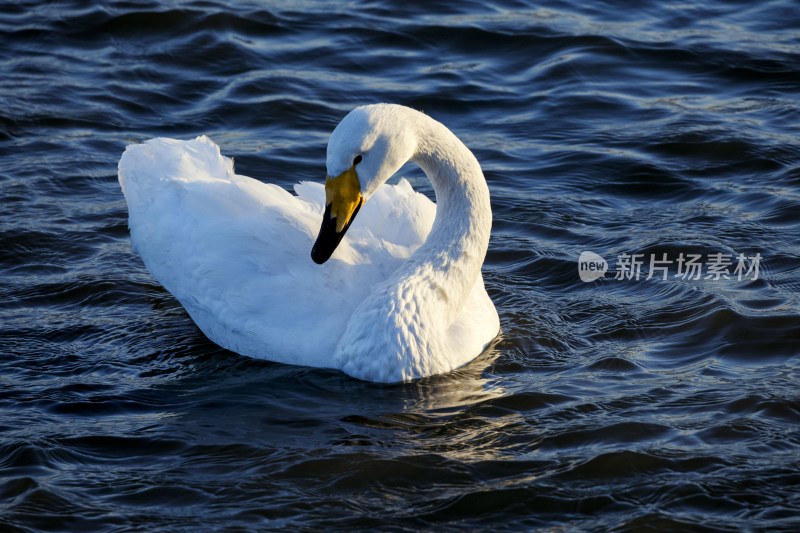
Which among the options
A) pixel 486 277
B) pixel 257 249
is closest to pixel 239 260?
pixel 257 249

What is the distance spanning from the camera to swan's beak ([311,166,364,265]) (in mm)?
6570

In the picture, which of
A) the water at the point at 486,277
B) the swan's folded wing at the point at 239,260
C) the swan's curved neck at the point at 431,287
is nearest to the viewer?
the water at the point at 486,277

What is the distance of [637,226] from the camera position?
9.14m

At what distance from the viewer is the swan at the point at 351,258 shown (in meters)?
6.68

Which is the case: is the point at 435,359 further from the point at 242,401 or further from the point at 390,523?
the point at 390,523

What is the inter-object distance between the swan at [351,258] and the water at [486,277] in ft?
0.65

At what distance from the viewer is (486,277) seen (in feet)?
28.2

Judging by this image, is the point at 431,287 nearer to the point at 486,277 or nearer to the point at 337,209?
the point at 337,209

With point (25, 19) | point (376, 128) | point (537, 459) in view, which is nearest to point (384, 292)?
point (376, 128)

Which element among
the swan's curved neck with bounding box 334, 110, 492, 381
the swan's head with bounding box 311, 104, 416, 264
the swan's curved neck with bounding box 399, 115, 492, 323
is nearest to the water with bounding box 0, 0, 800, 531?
the swan's curved neck with bounding box 334, 110, 492, 381

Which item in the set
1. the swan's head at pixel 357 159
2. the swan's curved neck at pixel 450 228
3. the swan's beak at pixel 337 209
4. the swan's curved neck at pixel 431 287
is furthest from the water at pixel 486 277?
the swan's head at pixel 357 159

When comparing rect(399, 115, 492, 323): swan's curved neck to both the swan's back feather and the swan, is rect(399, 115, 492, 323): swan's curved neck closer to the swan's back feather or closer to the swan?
the swan

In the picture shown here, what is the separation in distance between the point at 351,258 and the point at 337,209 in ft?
2.19

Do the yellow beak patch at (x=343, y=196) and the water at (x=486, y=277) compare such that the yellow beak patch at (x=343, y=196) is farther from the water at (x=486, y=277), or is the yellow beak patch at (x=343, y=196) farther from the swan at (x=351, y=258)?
the water at (x=486, y=277)
